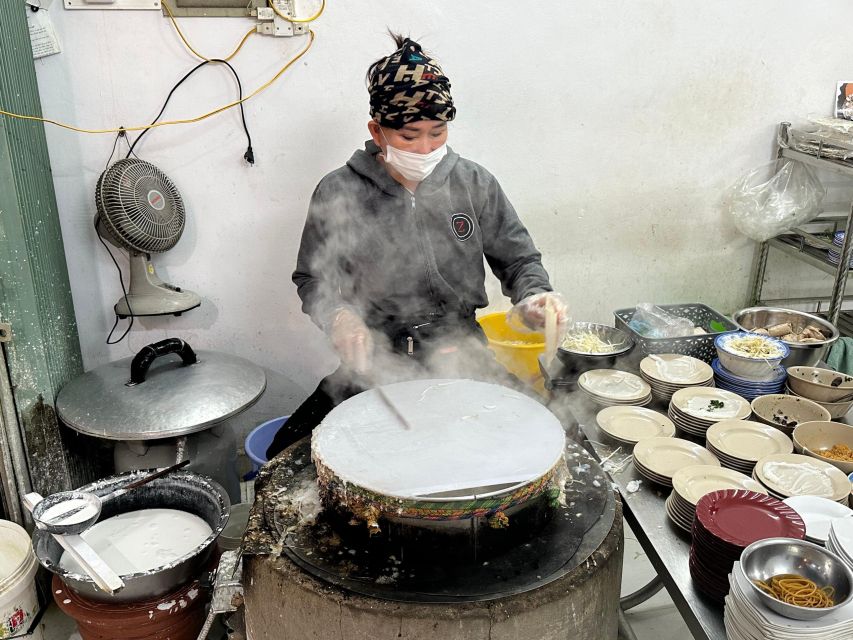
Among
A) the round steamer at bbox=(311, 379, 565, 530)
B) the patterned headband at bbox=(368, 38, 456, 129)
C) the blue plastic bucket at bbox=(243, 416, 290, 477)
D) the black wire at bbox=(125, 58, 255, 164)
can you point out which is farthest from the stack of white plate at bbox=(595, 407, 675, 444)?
the black wire at bbox=(125, 58, 255, 164)

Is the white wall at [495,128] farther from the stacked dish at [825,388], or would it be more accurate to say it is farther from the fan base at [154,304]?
the stacked dish at [825,388]

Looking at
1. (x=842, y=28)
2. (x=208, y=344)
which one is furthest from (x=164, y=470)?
(x=842, y=28)

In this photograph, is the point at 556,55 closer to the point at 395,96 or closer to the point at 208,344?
the point at 395,96

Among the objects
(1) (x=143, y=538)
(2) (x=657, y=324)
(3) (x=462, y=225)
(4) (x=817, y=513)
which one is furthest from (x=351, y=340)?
(2) (x=657, y=324)

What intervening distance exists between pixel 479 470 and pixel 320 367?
2.25m

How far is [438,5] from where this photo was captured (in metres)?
3.33

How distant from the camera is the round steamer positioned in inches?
67.5

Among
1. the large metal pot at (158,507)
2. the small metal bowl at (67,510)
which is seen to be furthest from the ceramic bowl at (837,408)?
the small metal bowl at (67,510)

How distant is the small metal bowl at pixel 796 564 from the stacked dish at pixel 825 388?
3.86 ft

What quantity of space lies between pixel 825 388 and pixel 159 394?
9.15ft

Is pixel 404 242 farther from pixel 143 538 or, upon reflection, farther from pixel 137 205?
pixel 143 538

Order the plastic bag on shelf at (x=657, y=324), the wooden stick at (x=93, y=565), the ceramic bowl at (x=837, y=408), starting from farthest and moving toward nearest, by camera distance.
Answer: the plastic bag on shelf at (x=657, y=324) → the ceramic bowl at (x=837, y=408) → the wooden stick at (x=93, y=565)

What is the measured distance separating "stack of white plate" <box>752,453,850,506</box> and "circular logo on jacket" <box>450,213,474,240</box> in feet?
5.02

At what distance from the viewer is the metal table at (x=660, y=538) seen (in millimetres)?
1751
